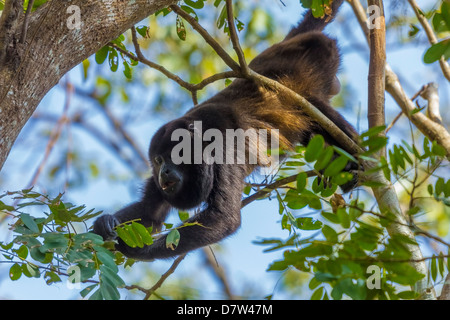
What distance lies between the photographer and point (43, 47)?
2.07 metres

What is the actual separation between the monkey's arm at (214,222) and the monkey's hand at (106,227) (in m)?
0.08

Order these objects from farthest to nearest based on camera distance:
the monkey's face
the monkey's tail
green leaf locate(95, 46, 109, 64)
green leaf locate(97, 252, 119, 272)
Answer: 1. the monkey's tail
2. the monkey's face
3. green leaf locate(95, 46, 109, 64)
4. green leaf locate(97, 252, 119, 272)

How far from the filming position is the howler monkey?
3.30m

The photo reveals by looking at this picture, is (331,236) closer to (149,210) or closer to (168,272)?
(168,272)

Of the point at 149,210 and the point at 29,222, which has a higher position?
the point at 149,210

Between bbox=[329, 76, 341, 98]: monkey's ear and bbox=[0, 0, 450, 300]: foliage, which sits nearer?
bbox=[0, 0, 450, 300]: foliage

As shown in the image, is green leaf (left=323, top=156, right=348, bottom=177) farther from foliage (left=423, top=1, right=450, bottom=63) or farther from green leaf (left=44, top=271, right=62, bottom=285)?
green leaf (left=44, top=271, right=62, bottom=285)

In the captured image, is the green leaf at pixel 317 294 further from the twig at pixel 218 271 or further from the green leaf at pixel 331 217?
the twig at pixel 218 271

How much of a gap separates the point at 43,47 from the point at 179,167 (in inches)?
67.8

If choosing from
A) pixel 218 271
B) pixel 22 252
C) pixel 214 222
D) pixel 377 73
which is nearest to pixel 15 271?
pixel 22 252

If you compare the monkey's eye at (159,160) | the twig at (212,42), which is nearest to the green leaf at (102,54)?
the twig at (212,42)

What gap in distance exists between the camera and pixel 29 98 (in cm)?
200

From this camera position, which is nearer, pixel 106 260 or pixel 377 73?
pixel 106 260

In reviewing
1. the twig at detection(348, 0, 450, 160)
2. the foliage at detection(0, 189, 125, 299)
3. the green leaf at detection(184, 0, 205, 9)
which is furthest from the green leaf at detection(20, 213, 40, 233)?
the twig at detection(348, 0, 450, 160)
